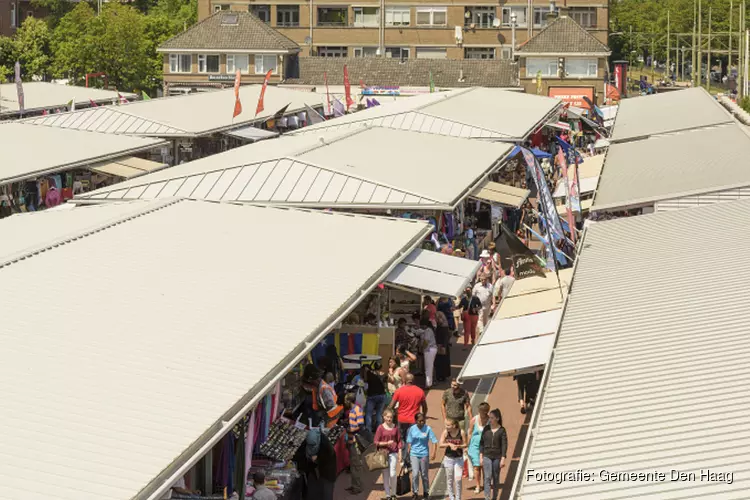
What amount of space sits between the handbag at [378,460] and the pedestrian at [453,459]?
0.73 metres

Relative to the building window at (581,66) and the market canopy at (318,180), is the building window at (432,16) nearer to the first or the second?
the building window at (581,66)

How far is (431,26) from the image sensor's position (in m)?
85.9

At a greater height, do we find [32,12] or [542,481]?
[32,12]

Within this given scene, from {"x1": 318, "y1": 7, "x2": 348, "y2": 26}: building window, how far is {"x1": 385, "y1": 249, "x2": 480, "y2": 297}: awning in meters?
67.3

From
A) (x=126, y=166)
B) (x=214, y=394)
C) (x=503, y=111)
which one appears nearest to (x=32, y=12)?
(x=503, y=111)

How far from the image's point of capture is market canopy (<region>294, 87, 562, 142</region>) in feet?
126

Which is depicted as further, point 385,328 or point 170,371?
point 385,328

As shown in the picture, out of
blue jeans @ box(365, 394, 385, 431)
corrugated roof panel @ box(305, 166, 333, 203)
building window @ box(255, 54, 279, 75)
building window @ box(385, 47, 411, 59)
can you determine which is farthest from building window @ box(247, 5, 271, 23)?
blue jeans @ box(365, 394, 385, 431)

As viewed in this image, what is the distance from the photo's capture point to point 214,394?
12773 mm

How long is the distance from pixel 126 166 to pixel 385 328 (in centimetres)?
1662

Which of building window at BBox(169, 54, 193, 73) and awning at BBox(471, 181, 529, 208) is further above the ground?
building window at BBox(169, 54, 193, 73)

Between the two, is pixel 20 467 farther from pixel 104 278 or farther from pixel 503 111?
pixel 503 111

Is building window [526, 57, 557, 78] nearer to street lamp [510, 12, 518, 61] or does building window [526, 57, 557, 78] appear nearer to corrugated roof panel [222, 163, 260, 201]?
street lamp [510, 12, 518, 61]

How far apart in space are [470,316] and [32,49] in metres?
66.2
